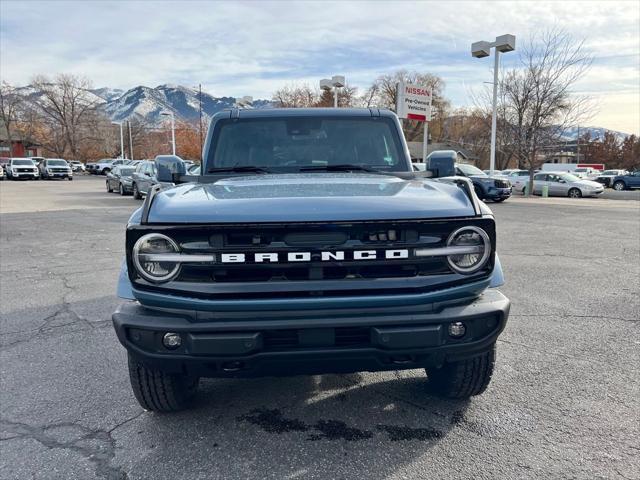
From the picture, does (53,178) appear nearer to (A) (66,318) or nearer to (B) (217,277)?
(A) (66,318)

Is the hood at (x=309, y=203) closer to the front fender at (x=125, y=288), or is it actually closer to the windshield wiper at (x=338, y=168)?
the front fender at (x=125, y=288)

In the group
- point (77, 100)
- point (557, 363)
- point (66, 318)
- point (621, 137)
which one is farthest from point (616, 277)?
point (621, 137)

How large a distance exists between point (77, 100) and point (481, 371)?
82.3m

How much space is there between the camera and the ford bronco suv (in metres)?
2.24

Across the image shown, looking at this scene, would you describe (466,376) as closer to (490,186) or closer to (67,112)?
(490,186)

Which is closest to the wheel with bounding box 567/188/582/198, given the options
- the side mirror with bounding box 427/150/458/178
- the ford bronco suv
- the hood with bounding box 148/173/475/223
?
the side mirror with bounding box 427/150/458/178

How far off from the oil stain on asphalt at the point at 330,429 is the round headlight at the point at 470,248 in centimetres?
101

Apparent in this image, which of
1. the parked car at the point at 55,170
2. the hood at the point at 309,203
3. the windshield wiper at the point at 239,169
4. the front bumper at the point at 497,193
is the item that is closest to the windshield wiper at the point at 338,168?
the windshield wiper at the point at 239,169

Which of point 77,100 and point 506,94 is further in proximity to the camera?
point 77,100

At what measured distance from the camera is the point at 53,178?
41.0 metres

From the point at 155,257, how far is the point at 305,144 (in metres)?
1.89

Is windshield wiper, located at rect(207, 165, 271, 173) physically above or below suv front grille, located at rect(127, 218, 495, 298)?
above

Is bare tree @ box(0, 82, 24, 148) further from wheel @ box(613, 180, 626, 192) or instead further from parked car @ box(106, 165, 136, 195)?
wheel @ box(613, 180, 626, 192)

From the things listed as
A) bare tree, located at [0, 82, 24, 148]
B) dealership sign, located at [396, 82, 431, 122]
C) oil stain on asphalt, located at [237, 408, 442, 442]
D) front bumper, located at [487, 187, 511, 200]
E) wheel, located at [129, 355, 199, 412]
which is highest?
bare tree, located at [0, 82, 24, 148]
